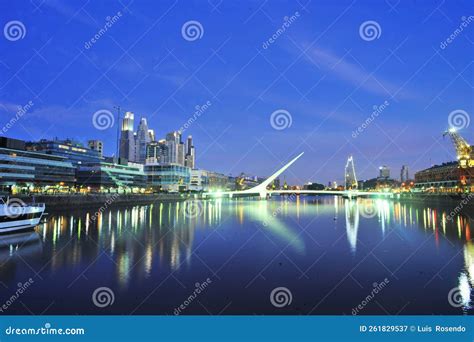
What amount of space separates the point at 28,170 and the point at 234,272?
62.3 meters

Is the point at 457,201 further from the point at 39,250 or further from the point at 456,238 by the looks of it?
the point at 39,250

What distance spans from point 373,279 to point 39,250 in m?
13.8

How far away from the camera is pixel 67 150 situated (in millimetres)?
96250

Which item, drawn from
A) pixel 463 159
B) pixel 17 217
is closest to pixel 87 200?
pixel 17 217

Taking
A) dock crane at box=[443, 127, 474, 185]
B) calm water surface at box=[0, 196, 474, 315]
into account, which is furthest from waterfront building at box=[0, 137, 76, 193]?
dock crane at box=[443, 127, 474, 185]

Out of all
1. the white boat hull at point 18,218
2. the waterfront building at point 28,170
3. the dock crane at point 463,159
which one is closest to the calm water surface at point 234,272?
the white boat hull at point 18,218

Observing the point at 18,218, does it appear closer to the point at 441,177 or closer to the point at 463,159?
the point at 463,159

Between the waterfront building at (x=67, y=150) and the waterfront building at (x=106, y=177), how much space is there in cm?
560

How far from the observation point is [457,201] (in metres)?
55.0

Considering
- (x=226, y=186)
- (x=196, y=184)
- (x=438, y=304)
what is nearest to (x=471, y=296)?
(x=438, y=304)

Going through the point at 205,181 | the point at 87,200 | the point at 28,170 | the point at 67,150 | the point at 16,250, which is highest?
the point at 67,150

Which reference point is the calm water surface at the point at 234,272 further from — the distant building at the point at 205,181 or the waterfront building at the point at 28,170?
the distant building at the point at 205,181

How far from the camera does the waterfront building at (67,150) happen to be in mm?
90875

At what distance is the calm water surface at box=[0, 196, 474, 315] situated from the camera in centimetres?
960
